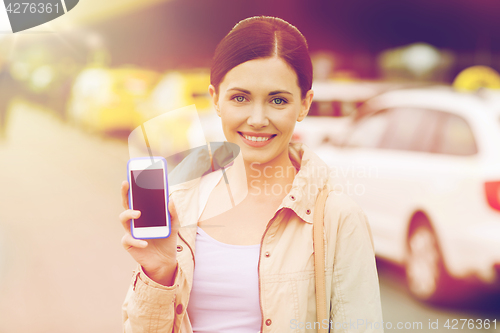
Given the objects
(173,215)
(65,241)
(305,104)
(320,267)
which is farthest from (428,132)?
(65,241)

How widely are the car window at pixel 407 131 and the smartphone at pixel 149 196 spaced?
3119mm

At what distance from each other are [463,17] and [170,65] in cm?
330

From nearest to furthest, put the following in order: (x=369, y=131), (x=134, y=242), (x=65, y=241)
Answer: (x=134, y=242)
(x=369, y=131)
(x=65, y=241)

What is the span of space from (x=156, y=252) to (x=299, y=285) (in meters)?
0.45

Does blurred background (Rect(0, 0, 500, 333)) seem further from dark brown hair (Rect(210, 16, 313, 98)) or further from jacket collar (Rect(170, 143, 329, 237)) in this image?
dark brown hair (Rect(210, 16, 313, 98))

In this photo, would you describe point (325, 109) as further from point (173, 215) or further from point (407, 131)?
point (173, 215)

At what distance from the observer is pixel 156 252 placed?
4.72ft

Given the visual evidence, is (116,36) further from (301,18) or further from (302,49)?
(302,49)

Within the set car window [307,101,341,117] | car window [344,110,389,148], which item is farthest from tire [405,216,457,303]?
car window [307,101,341,117]

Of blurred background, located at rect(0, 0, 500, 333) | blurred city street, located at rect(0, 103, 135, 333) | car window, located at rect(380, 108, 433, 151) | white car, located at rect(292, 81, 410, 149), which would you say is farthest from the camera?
white car, located at rect(292, 81, 410, 149)

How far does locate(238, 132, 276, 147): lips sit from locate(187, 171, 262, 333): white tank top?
0.35 metres

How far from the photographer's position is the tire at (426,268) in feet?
12.8

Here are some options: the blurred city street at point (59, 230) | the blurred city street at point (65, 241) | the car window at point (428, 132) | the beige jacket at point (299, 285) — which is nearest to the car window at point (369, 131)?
the car window at point (428, 132)

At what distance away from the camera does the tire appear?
12.8 feet
